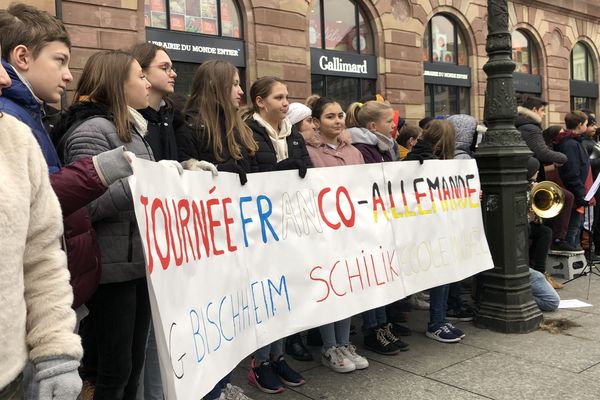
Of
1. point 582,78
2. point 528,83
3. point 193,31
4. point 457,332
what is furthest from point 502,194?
point 582,78

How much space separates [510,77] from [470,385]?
8.74 ft

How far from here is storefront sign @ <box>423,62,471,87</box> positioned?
16.1 m

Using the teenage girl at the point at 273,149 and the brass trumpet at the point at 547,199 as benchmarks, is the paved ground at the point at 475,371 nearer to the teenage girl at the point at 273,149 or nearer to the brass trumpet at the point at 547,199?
the teenage girl at the point at 273,149

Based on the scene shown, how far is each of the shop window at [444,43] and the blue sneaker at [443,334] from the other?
12.9 m

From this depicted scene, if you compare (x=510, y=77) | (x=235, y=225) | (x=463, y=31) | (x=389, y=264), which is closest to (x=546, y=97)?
(x=463, y=31)

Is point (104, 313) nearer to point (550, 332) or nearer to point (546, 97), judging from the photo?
point (550, 332)

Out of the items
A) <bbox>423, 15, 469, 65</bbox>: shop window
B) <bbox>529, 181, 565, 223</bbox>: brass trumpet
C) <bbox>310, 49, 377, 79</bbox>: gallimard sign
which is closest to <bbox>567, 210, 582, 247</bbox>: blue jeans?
<bbox>529, 181, 565, 223</bbox>: brass trumpet

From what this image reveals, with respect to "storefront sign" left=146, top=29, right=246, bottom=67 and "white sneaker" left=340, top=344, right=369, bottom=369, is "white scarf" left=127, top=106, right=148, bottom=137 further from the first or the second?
"storefront sign" left=146, top=29, right=246, bottom=67

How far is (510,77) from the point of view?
188 inches

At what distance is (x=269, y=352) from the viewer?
3.64m

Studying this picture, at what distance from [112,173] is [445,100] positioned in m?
16.1

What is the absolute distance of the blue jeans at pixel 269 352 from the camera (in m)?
3.57

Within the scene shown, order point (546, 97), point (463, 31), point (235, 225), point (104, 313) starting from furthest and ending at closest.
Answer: point (546, 97) → point (463, 31) → point (235, 225) → point (104, 313)

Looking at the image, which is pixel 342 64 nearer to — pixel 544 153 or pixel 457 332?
pixel 544 153
